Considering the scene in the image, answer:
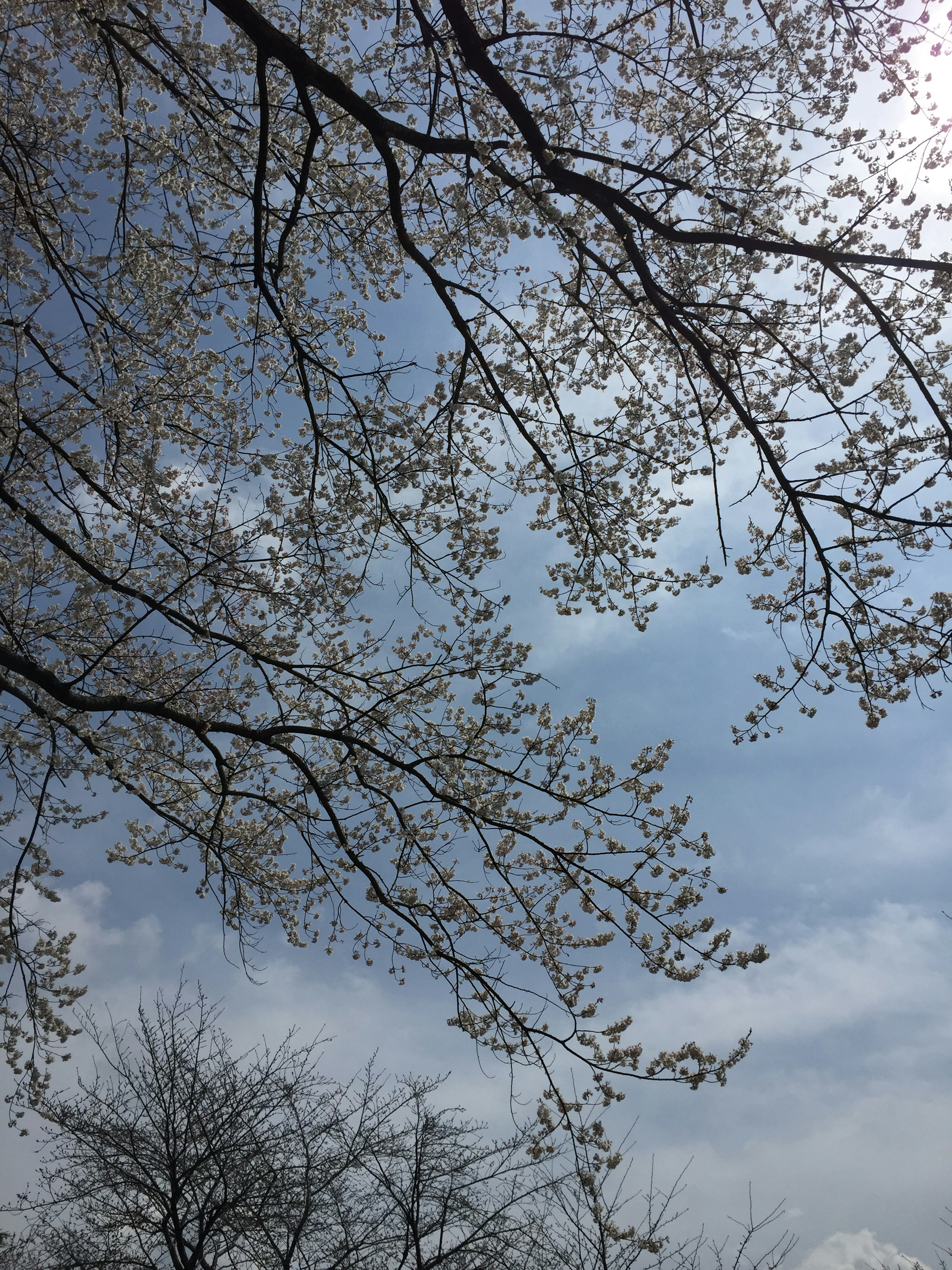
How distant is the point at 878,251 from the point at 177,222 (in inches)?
198

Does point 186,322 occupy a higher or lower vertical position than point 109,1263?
higher

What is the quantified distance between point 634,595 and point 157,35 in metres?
5.25

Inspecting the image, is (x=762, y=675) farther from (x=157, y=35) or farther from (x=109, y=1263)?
(x=109, y=1263)

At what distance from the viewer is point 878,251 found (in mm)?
4941

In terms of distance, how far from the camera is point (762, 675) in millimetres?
5535

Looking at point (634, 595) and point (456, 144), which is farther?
point (634, 595)

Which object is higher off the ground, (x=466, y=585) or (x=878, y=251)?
(x=878, y=251)

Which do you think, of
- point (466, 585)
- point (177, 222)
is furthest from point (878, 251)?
point (177, 222)

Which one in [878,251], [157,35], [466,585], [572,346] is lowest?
[466,585]

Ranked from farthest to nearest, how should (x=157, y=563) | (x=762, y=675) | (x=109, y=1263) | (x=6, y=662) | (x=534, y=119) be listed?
1. (x=109, y=1263)
2. (x=157, y=563)
3. (x=762, y=675)
4. (x=6, y=662)
5. (x=534, y=119)

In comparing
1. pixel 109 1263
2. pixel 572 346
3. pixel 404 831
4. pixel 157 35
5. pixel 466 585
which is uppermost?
pixel 157 35

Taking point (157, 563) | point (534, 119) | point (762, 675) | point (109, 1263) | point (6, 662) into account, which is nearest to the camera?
point (534, 119)

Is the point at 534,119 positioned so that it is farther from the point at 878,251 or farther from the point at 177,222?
the point at 177,222

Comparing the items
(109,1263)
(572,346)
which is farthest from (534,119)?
(109,1263)
